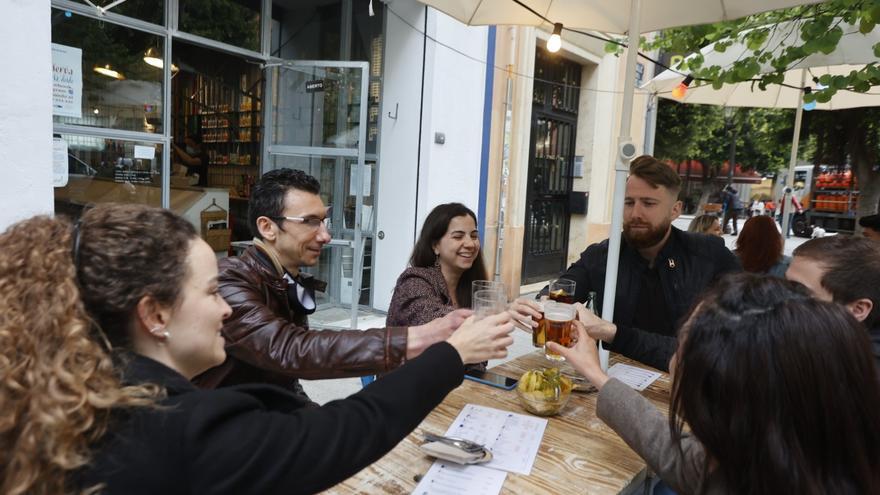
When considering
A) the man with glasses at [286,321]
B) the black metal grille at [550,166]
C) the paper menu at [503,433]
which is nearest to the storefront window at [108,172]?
the man with glasses at [286,321]

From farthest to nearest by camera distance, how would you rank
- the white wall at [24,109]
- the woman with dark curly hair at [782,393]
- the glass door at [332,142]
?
the glass door at [332,142]
the white wall at [24,109]
the woman with dark curly hair at [782,393]

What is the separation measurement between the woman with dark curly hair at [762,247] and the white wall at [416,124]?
3.16m

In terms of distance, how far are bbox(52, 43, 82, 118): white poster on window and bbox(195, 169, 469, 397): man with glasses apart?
9.16ft

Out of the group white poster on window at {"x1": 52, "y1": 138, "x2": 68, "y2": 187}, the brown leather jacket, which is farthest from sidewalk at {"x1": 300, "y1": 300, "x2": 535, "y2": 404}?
the brown leather jacket

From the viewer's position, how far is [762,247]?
13.5 feet

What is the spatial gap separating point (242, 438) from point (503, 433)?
1005mm

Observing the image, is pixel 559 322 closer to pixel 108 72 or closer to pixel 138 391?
pixel 138 391

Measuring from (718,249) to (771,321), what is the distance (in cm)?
204

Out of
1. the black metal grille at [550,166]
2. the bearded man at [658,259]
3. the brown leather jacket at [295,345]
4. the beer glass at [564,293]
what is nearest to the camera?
the brown leather jacket at [295,345]

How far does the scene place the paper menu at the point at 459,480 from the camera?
4.55 ft

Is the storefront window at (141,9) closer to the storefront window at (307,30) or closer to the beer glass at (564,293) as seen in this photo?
the storefront window at (307,30)

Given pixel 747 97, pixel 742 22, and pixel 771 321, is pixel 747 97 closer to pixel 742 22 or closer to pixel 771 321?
pixel 742 22

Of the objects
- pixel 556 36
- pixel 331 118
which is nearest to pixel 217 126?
pixel 331 118

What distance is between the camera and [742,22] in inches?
174
